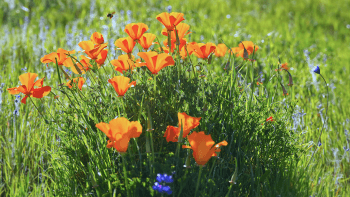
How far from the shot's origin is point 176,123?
5.53 ft

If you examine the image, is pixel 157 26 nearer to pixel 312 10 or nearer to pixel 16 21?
pixel 16 21

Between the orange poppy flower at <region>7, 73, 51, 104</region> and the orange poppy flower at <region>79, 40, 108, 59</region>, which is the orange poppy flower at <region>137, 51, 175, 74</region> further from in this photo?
the orange poppy flower at <region>7, 73, 51, 104</region>

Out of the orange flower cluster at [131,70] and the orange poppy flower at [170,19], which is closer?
the orange flower cluster at [131,70]

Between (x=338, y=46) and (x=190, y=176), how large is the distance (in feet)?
15.3

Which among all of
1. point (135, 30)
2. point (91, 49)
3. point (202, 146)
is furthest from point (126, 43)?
point (202, 146)

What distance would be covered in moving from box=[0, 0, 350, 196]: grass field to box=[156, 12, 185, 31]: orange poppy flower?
0.24 m

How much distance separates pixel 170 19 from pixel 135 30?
21cm

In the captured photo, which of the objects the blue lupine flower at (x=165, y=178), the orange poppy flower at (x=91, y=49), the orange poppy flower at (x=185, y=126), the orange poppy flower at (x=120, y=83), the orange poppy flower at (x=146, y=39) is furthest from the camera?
the orange poppy flower at (x=146, y=39)

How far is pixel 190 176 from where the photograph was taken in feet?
4.73

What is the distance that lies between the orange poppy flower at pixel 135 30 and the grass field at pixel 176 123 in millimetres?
153

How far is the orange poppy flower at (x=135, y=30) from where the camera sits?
168 centimetres

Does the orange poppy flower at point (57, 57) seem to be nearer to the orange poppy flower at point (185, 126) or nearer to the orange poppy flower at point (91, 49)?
the orange poppy flower at point (91, 49)

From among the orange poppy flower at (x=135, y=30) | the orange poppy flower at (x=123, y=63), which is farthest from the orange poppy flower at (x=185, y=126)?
the orange poppy flower at (x=135, y=30)

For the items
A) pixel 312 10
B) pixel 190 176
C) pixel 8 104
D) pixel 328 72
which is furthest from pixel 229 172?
pixel 312 10
